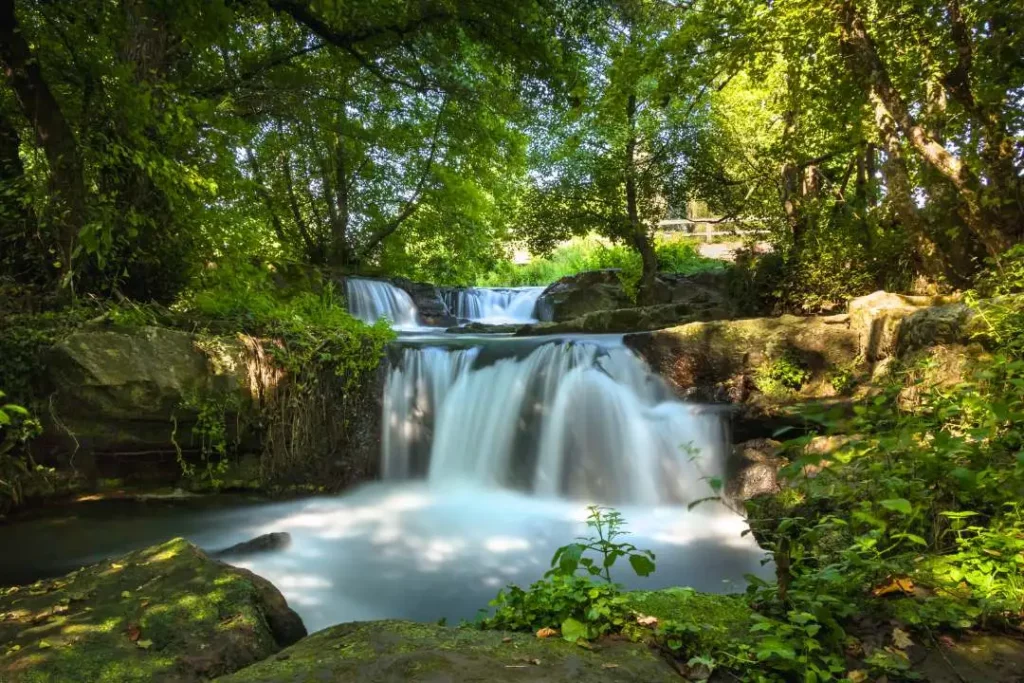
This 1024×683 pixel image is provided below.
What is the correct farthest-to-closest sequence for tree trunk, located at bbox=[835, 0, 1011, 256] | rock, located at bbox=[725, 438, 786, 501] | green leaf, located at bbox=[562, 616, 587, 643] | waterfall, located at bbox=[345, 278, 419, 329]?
1. waterfall, located at bbox=[345, 278, 419, 329]
2. tree trunk, located at bbox=[835, 0, 1011, 256]
3. rock, located at bbox=[725, 438, 786, 501]
4. green leaf, located at bbox=[562, 616, 587, 643]

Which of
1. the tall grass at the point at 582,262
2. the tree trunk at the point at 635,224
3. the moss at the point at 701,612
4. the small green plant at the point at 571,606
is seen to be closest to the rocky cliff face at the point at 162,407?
the small green plant at the point at 571,606

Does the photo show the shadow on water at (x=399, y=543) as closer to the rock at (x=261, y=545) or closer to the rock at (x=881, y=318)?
the rock at (x=261, y=545)

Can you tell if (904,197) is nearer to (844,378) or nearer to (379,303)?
(844,378)

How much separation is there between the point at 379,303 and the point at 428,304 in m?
1.44

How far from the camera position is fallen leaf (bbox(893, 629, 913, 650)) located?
6.49ft

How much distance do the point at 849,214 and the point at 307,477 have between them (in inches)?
325

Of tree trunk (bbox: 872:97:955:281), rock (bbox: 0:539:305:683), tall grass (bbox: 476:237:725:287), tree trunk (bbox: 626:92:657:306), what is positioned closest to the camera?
rock (bbox: 0:539:305:683)

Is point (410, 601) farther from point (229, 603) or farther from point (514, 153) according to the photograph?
point (514, 153)

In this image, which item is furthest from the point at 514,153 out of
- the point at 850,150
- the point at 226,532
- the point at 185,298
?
the point at 226,532

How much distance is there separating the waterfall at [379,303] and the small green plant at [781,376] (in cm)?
711

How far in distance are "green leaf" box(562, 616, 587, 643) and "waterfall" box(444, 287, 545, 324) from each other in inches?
461

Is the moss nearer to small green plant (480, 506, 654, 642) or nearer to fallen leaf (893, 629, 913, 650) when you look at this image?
small green plant (480, 506, 654, 642)

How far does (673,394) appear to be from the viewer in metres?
7.09

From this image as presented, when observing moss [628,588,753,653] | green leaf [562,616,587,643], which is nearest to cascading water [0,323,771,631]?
moss [628,588,753,653]
